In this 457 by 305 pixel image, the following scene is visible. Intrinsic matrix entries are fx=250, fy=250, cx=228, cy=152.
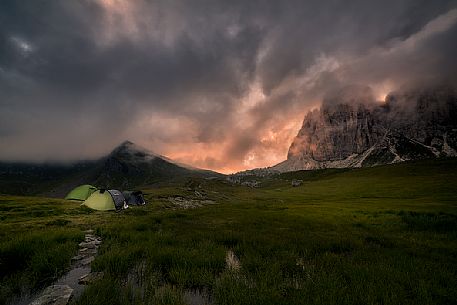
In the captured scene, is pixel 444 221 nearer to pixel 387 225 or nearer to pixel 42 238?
pixel 387 225

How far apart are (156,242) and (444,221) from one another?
2156cm

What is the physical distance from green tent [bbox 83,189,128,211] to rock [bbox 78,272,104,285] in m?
30.0

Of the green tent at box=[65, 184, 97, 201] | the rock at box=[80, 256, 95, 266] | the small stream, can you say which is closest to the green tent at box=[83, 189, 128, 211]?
the green tent at box=[65, 184, 97, 201]

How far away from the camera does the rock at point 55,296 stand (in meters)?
5.84

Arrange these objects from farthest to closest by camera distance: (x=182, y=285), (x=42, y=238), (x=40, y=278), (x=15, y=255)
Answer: (x=42, y=238)
(x=15, y=255)
(x=40, y=278)
(x=182, y=285)

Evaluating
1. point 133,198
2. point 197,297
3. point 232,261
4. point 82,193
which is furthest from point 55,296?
point 82,193

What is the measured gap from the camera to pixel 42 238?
1152 centimetres

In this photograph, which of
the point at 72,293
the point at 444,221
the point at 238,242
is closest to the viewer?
the point at 72,293

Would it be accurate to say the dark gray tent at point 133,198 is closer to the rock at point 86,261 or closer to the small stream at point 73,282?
the small stream at point 73,282

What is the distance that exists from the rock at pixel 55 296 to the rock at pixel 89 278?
50 cm

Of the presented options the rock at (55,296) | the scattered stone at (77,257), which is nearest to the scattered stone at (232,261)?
the rock at (55,296)

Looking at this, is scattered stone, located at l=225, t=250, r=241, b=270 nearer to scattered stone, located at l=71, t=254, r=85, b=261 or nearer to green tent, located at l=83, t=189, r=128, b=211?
scattered stone, located at l=71, t=254, r=85, b=261

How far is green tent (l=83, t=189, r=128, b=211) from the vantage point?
3488 centimetres

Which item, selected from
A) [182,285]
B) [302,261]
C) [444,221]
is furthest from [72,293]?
[444,221]
